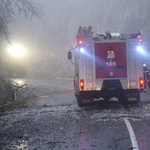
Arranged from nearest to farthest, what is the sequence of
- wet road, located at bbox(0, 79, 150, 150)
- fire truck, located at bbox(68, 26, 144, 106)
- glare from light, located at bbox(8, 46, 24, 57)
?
1. wet road, located at bbox(0, 79, 150, 150)
2. fire truck, located at bbox(68, 26, 144, 106)
3. glare from light, located at bbox(8, 46, 24, 57)

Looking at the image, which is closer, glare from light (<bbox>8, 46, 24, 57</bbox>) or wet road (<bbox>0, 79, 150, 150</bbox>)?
wet road (<bbox>0, 79, 150, 150</bbox>)

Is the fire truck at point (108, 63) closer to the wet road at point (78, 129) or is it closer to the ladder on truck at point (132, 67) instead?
the ladder on truck at point (132, 67)

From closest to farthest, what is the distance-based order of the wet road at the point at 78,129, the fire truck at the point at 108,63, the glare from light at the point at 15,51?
the wet road at the point at 78,129, the fire truck at the point at 108,63, the glare from light at the point at 15,51

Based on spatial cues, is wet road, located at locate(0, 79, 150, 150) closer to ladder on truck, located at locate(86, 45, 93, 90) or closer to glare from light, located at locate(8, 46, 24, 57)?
ladder on truck, located at locate(86, 45, 93, 90)

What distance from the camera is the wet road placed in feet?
14.6

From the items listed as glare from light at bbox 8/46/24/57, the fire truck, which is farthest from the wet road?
glare from light at bbox 8/46/24/57

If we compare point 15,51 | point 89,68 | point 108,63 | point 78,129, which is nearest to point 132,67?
point 108,63

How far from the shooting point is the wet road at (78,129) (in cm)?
444

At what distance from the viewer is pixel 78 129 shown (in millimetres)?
5555

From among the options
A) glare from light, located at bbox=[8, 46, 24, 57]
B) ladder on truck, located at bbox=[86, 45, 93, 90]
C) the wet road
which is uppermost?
glare from light, located at bbox=[8, 46, 24, 57]

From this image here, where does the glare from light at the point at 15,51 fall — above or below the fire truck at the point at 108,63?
above

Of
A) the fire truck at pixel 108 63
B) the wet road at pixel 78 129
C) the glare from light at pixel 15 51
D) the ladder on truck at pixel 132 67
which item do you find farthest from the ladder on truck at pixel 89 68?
the glare from light at pixel 15 51

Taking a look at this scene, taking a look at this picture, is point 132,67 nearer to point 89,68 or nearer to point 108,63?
point 108,63

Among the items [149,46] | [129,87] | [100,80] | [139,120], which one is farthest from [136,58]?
[149,46]
